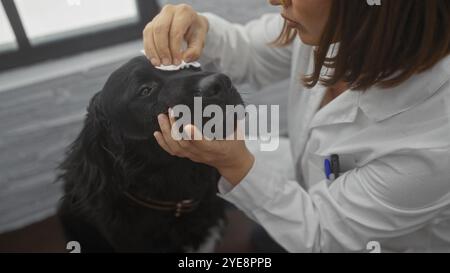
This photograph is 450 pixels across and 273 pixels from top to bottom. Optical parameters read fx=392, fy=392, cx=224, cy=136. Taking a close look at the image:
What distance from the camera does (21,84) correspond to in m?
0.51

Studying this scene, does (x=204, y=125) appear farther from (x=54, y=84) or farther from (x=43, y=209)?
(x=43, y=209)

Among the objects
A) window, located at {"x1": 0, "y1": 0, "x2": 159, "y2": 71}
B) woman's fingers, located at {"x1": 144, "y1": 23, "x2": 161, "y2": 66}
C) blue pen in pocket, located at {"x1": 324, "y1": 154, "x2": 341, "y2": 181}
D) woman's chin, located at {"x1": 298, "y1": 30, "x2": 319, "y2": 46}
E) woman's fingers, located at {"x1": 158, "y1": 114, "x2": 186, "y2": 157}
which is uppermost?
window, located at {"x1": 0, "y1": 0, "x2": 159, "y2": 71}

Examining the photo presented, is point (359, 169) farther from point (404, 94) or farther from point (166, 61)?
point (166, 61)

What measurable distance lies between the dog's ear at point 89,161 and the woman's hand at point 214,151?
10 cm

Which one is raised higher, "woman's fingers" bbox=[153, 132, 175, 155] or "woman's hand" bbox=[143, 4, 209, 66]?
"woman's hand" bbox=[143, 4, 209, 66]

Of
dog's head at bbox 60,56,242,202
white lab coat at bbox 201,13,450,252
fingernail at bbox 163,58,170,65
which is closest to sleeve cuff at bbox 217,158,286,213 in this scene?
white lab coat at bbox 201,13,450,252

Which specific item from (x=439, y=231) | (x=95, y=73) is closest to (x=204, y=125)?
(x=95, y=73)

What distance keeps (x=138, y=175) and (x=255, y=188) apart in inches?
7.6

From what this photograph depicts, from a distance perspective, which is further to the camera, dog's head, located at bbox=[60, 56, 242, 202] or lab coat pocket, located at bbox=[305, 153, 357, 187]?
lab coat pocket, located at bbox=[305, 153, 357, 187]

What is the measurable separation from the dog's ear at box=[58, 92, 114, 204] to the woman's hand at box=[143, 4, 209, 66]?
106 mm

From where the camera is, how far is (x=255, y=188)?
625 mm

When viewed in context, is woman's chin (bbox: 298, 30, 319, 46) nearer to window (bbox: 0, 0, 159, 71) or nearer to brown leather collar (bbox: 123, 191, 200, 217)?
window (bbox: 0, 0, 159, 71)

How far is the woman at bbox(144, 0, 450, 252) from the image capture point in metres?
0.51

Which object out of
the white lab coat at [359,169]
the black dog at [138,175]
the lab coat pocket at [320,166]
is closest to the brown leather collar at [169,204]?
the black dog at [138,175]
